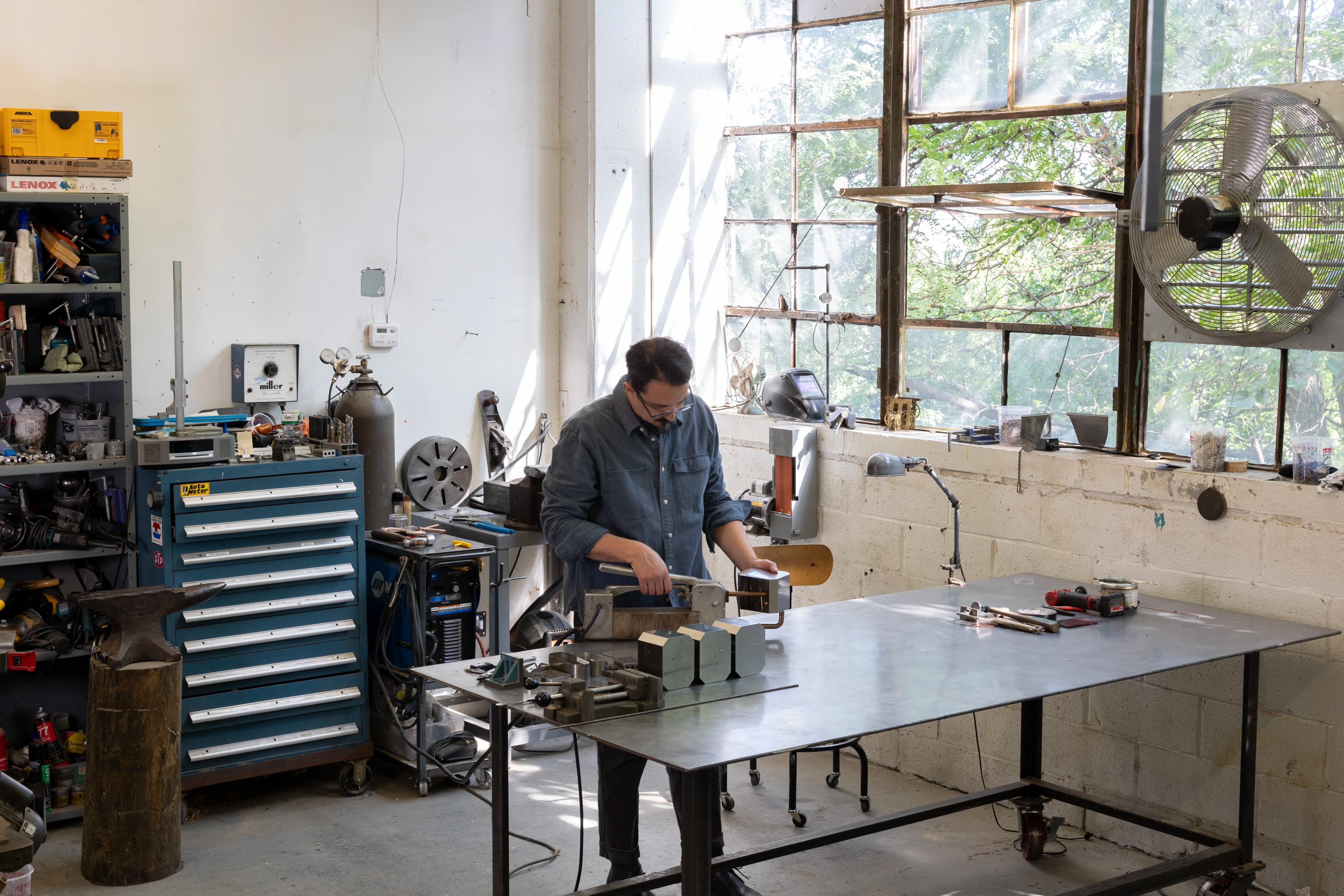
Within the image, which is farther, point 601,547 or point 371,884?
point 371,884

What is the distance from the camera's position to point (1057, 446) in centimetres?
407

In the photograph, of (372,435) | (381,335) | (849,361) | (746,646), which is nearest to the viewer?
(746,646)

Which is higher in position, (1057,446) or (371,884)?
(1057,446)

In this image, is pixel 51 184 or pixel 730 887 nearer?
pixel 730 887

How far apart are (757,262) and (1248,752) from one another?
106 inches

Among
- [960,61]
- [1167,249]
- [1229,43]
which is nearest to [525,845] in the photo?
[1167,249]

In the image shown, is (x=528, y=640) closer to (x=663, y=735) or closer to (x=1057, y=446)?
(x=1057, y=446)

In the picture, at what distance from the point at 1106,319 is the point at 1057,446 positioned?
1.37ft

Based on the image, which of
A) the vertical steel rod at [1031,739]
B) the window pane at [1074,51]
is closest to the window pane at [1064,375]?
the window pane at [1074,51]

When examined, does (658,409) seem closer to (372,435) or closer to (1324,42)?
(372,435)

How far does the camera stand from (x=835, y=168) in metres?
4.92

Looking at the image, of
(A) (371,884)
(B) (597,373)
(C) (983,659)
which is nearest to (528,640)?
(B) (597,373)

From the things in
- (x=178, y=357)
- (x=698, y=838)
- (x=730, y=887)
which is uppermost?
(x=178, y=357)

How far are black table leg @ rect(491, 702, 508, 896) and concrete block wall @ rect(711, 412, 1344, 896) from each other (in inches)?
75.1
